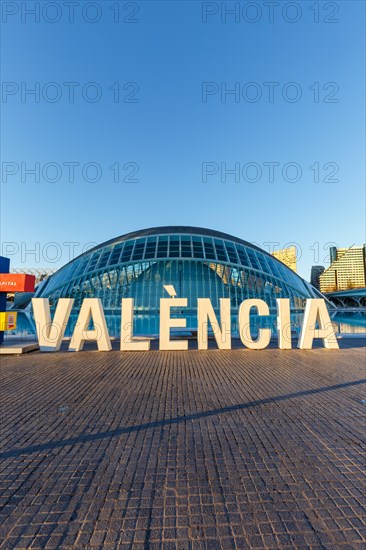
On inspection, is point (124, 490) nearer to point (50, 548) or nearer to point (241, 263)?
point (50, 548)

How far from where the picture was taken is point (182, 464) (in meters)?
3.95

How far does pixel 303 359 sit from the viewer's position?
11.4 meters

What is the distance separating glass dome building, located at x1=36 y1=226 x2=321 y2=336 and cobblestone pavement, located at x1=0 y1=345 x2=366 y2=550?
2095 centimetres

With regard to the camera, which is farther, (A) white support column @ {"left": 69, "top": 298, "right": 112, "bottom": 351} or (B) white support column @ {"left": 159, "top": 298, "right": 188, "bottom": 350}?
(B) white support column @ {"left": 159, "top": 298, "right": 188, "bottom": 350}

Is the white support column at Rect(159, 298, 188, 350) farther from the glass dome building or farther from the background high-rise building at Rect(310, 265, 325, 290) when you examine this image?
the background high-rise building at Rect(310, 265, 325, 290)

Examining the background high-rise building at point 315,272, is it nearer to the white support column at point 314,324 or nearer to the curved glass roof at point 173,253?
the curved glass roof at point 173,253

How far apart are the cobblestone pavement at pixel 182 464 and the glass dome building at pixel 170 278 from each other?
20946mm

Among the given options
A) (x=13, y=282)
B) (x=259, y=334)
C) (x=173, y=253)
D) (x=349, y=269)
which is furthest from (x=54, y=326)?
(x=349, y=269)

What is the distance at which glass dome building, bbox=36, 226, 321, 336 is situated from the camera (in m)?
29.9

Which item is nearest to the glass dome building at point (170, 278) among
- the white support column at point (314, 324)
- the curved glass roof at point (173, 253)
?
the curved glass roof at point (173, 253)

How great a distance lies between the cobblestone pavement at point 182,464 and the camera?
2822mm

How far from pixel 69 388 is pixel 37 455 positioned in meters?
3.45

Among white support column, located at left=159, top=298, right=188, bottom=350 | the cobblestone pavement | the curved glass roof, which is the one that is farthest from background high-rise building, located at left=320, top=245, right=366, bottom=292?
the cobblestone pavement

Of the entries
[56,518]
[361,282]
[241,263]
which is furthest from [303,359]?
[361,282]
